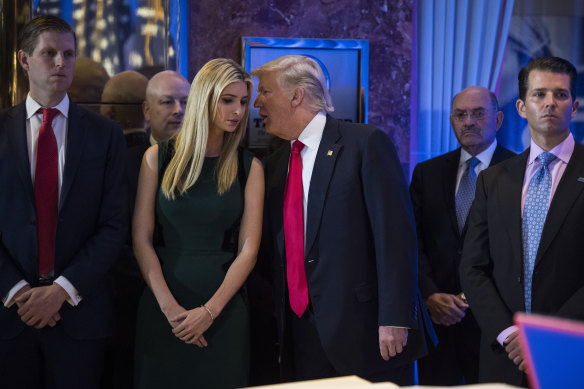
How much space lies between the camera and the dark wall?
12.8 ft

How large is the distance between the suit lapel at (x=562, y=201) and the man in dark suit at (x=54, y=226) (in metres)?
1.67

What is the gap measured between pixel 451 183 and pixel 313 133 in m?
0.99

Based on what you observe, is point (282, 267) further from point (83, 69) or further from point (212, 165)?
point (83, 69)

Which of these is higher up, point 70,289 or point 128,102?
point 128,102

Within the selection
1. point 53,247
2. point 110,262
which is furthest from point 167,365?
point 53,247

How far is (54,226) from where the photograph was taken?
8.83ft

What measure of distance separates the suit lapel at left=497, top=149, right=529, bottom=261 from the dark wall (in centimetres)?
148

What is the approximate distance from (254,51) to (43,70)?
4.75ft

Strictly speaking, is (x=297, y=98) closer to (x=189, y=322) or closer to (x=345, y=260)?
(x=345, y=260)

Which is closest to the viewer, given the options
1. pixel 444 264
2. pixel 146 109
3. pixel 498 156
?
pixel 444 264

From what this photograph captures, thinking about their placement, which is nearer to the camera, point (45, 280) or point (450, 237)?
point (45, 280)

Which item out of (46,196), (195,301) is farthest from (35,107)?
(195,301)

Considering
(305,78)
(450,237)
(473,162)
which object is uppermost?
(305,78)

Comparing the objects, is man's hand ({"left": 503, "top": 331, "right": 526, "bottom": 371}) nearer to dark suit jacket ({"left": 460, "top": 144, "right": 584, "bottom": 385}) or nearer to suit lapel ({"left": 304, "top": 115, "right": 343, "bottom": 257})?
dark suit jacket ({"left": 460, "top": 144, "right": 584, "bottom": 385})
